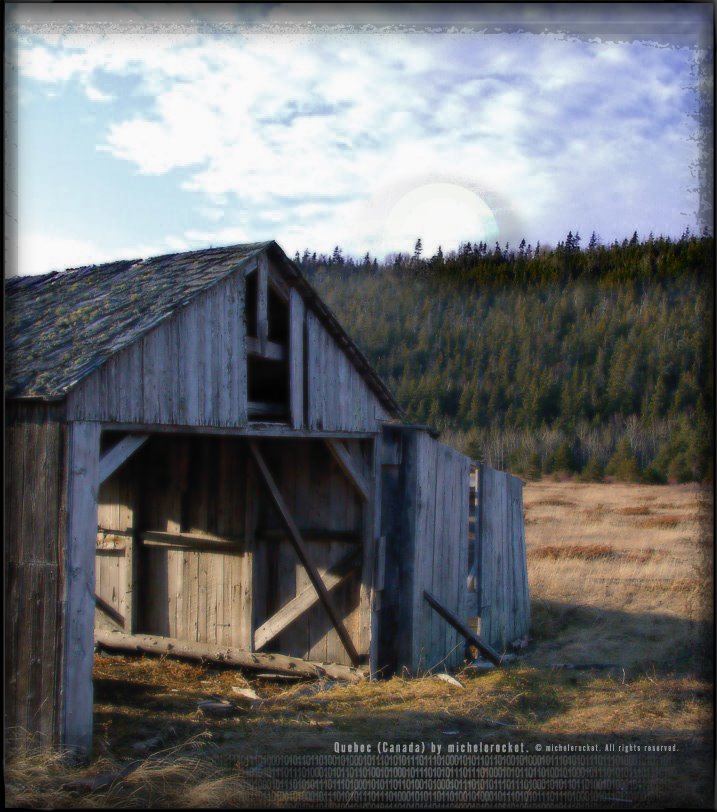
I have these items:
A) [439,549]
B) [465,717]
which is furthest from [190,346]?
[439,549]

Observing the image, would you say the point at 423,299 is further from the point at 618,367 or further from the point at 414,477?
the point at 414,477

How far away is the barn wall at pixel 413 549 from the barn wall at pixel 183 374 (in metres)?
2.91

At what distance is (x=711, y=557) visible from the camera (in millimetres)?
5793

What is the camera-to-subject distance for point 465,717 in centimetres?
813

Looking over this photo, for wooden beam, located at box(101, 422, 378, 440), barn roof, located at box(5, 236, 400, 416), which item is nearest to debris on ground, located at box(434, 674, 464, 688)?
wooden beam, located at box(101, 422, 378, 440)

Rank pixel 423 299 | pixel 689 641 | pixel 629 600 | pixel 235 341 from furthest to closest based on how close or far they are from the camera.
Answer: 1. pixel 423 299
2. pixel 629 600
3. pixel 689 641
4. pixel 235 341

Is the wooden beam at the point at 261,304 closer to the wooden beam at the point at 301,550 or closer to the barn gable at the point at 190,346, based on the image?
the barn gable at the point at 190,346

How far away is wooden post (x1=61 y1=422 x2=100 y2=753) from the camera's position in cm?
617

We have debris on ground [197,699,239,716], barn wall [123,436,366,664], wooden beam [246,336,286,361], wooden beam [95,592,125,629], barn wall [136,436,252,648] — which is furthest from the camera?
wooden beam [95,592,125,629]

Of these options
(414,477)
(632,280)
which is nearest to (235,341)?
(414,477)

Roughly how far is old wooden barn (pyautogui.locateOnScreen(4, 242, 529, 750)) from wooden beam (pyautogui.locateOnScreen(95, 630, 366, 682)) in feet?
Answer: 0.15

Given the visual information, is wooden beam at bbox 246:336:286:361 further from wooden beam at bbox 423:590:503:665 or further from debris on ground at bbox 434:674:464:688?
debris on ground at bbox 434:674:464:688

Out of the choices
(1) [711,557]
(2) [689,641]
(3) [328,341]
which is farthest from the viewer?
(2) [689,641]

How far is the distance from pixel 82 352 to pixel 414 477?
15.5 feet
